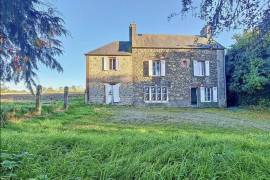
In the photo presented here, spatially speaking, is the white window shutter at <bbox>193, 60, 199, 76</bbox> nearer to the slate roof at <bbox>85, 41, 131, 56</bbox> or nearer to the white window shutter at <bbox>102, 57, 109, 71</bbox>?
the slate roof at <bbox>85, 41, 131, 56</bbox>

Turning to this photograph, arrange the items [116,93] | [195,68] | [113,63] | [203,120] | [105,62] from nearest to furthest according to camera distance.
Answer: [203,120], [105,62], [116,93], [113,63], [195,68]

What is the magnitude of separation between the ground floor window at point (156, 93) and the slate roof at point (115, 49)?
3555 millimetres

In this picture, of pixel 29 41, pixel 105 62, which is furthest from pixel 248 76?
pixel 29 41

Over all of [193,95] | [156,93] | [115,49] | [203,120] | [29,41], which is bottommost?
[203,120]

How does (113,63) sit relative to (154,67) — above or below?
above

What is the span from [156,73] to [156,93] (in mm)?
1738

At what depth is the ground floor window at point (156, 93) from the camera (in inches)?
1025

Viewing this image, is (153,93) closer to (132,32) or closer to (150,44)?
(150,44)

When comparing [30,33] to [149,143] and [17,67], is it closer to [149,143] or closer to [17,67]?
[17,67]

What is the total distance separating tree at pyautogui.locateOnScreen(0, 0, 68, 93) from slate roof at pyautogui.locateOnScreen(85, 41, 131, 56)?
2140 cm

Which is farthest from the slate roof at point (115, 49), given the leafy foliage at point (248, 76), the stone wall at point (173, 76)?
the leafy foliage at point (248, 76)

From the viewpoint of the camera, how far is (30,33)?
3.77 metres

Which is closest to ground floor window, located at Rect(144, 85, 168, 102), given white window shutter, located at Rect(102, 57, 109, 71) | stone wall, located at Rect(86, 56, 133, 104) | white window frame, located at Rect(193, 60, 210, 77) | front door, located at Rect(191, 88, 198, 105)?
stone wall, located at Rect(86, 56, 133, 104)

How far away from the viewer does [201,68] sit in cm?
2698
